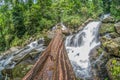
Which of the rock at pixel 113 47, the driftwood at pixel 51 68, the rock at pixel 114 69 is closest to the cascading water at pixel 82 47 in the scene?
the rock at pixel 113 47

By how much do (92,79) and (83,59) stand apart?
186 inches

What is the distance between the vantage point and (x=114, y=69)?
13211mm

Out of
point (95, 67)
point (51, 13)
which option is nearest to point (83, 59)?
point (95, 67)

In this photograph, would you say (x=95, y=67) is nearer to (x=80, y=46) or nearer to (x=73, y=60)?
(x=73, y=60)

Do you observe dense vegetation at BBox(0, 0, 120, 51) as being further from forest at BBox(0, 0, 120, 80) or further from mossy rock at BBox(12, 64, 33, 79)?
mossy rock at BBox(12, 64, 33, 79)

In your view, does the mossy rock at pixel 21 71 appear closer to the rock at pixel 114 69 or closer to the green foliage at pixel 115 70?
the rock at pixel 114 69

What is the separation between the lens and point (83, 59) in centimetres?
1998

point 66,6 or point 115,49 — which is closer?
point 115,49

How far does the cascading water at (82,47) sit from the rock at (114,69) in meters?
2.75

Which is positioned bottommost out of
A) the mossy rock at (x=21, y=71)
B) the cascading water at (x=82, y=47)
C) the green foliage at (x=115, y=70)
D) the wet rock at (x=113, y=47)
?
the cascading water at (x=82, y=47)

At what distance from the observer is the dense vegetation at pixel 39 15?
123ft

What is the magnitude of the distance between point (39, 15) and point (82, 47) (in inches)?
684

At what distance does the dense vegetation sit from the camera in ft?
123

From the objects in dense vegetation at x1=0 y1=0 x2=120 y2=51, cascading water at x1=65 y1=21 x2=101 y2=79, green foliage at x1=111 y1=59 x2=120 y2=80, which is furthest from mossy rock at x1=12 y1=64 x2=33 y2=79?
dense vegetation at x1=0 y1=0 x2=120 y2=51
